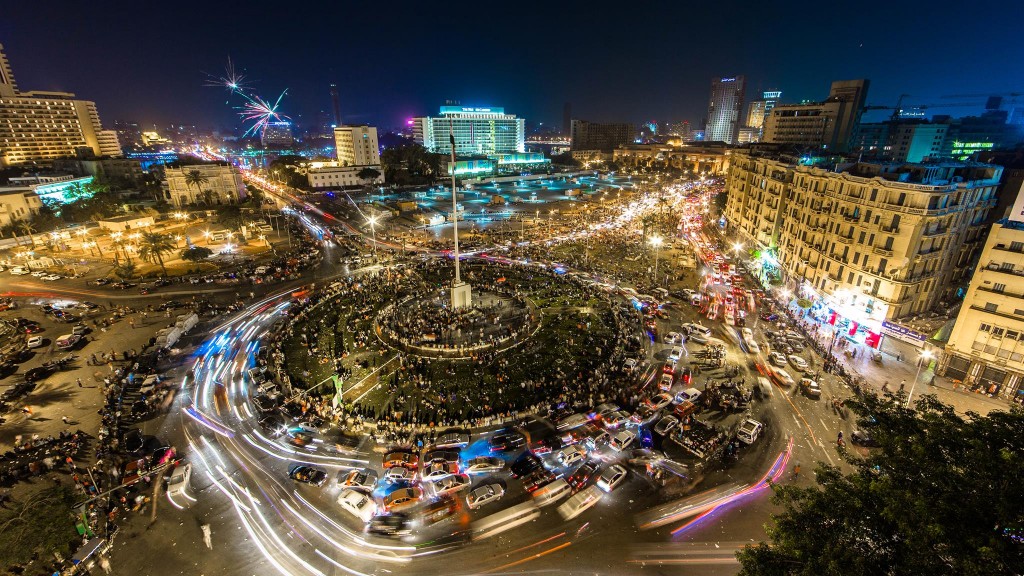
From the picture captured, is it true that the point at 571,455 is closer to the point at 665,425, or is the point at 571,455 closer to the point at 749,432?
the point at 665,425

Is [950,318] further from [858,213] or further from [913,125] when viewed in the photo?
[913,125]

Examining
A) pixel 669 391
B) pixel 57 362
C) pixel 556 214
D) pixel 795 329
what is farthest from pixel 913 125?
pixel 57 362

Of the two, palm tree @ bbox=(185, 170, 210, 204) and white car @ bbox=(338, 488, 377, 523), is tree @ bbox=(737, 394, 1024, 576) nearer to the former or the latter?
white car @ bbox=(338, 488, 377, 523)

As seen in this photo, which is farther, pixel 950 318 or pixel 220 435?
pixel 950 318

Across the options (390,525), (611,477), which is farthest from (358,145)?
(611,477)

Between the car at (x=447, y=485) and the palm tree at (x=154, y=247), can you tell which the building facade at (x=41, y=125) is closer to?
the palm tree at (x=154, y=247)

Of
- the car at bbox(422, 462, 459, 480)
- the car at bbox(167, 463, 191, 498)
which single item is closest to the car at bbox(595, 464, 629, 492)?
the car at bbox(422, 462, 459, 480)

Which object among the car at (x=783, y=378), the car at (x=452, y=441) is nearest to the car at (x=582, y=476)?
the car at (x=452, y=441)

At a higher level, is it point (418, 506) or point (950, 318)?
point (950, 318)
